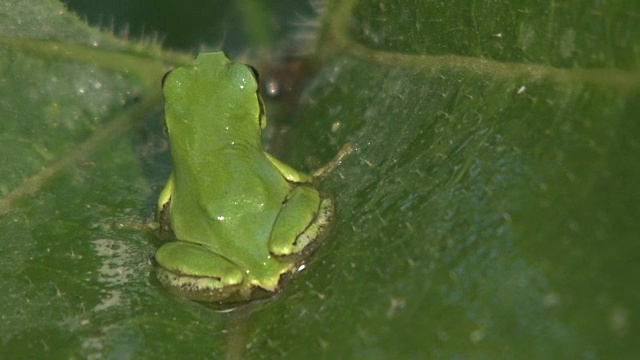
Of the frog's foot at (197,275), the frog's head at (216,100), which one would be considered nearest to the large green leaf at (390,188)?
the frog's foot at (197,275)

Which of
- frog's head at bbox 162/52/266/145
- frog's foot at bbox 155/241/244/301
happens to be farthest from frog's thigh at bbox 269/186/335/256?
frog's head at bbox 162/52/266/145

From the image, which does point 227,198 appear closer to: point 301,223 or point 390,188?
point 301,223

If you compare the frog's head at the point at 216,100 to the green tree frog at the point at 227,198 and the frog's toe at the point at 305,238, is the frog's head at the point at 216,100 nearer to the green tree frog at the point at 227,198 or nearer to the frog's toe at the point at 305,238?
the green tree frog at the point at 227,198

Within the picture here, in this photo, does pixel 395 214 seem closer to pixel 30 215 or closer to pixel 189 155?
pixel 189 155

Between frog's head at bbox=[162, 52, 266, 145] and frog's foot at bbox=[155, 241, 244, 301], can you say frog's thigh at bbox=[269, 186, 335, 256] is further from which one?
frog's head at bbox=[162, 52, 266, 145]

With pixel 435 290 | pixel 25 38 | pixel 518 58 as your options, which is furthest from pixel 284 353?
pixel 25 38

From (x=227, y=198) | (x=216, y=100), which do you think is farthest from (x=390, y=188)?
(x=216, y=100)
